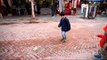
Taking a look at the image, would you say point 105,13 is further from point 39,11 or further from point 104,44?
point 104,44

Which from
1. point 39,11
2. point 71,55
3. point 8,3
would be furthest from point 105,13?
point 71,55

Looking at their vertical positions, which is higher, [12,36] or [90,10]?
[90,10]

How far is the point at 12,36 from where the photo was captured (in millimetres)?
10188

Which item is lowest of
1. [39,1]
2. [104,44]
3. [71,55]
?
[71,55]

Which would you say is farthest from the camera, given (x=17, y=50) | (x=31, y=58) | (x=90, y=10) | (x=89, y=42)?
(x=90, y=10)

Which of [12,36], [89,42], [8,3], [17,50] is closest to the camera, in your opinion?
[17,50]

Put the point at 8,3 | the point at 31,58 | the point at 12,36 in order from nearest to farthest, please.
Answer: the point at 31,58, the point at 12,36, the point at 8,3

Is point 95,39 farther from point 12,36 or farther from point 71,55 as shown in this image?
point 12,36

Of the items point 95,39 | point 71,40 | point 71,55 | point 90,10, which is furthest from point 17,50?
point 90,10

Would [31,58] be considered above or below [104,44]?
below

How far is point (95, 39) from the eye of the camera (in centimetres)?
960

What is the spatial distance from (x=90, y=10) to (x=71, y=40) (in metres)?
8.28

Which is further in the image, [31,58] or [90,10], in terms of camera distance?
[90,10]

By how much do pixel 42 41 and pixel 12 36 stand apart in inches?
82.6
